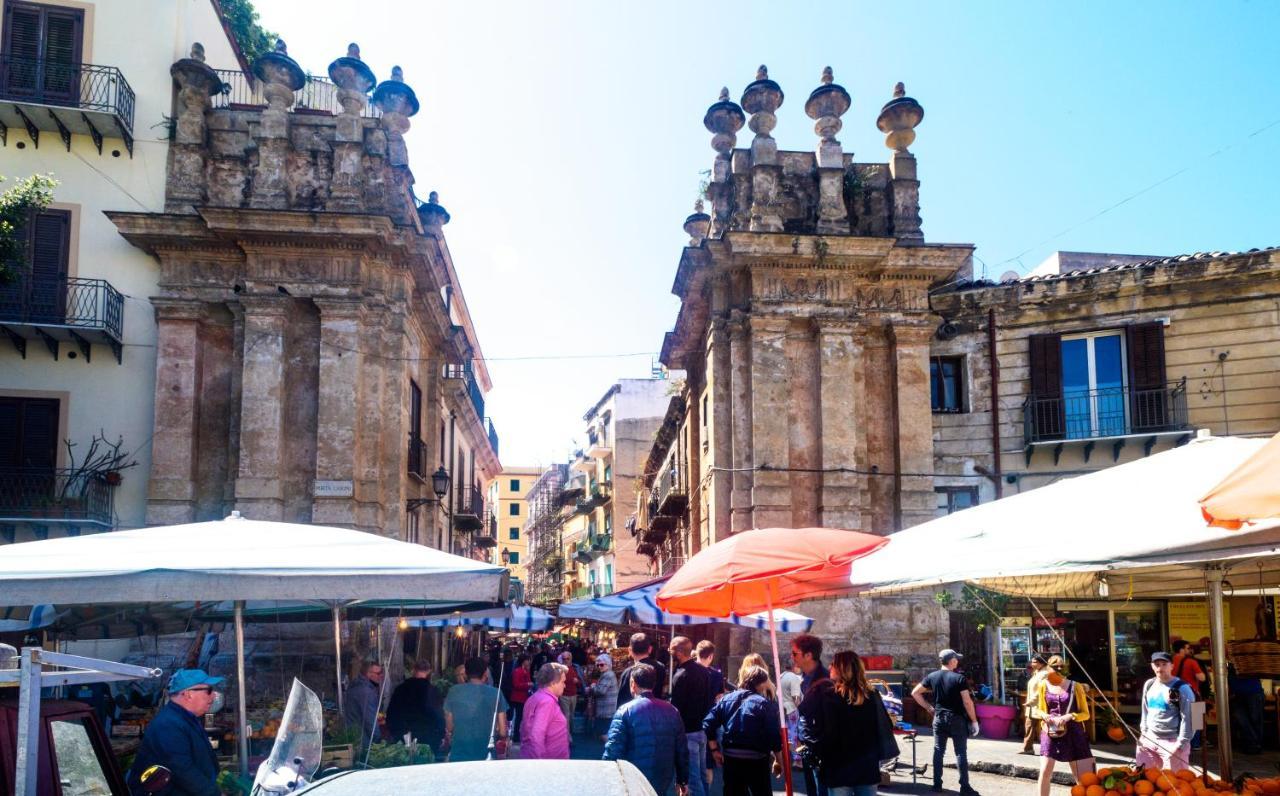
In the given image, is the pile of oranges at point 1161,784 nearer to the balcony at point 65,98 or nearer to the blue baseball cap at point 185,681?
the blue baseball cap at point 185,681

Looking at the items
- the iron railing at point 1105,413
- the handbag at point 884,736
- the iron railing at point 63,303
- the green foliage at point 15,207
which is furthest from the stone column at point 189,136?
the handbag at point 884,736

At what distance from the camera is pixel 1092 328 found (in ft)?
62.7

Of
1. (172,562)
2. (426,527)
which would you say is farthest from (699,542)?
(172,562)

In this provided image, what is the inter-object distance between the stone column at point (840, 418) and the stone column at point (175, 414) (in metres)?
10.7

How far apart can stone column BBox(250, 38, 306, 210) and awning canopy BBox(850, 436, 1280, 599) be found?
1454 cm

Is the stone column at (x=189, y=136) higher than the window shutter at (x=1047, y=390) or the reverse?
higher

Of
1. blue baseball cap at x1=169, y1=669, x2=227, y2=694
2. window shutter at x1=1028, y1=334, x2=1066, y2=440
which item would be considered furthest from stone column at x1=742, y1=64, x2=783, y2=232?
Answer: blue baseball cap at x1=169, y1=669, x2=227, y2=694

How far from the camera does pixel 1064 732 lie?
31.6 feet

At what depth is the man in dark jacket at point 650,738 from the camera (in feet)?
24.8

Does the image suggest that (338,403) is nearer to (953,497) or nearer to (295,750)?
(953,497)

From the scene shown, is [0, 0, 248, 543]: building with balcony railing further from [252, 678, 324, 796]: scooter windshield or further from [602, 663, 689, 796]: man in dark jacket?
[252, 678, 324, 796]: scooter windshield

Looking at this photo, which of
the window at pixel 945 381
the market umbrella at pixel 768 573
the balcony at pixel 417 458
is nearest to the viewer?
the market umbrella at pixel 768 573

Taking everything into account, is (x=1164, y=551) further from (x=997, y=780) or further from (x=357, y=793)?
(x=997, y=780)

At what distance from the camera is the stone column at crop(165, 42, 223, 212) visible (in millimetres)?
19516
